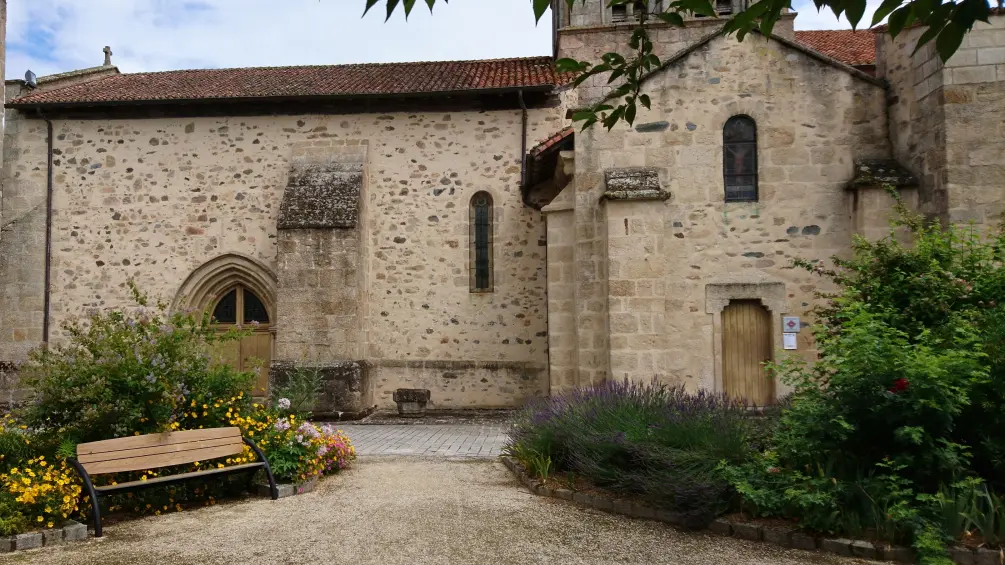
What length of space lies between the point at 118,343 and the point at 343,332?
7194 millimetres

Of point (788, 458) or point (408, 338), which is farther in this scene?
point (408, 338)

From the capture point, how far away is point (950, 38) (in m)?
2.48

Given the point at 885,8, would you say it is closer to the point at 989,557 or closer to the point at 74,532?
the point at 989,557

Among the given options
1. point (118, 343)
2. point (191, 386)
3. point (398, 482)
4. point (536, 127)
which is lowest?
point (398, 482)

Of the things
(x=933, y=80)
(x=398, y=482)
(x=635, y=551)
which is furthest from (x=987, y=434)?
(x=933, y=80)

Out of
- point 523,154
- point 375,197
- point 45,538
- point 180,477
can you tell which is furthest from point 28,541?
point 523,154

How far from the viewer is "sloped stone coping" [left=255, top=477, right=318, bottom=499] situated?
6730 millimetres

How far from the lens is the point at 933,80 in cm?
970

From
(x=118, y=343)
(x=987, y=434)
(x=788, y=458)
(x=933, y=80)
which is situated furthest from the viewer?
(x=933, y=80)

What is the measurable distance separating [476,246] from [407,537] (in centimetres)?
1029

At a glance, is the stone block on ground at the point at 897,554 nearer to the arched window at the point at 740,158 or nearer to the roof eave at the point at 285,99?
the arched window at the point at 740,158

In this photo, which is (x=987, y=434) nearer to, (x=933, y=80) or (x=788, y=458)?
(x=788, y=458)

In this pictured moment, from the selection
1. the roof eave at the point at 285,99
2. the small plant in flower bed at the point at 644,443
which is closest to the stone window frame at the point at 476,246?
the roof eave at the point at 285,99

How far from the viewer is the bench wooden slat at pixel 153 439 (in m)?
5.74
